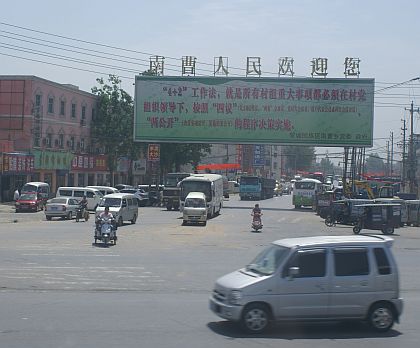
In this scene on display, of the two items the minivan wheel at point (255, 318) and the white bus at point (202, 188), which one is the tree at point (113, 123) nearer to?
the white bus at point (202, 188)

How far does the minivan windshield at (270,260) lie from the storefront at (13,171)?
4647cm

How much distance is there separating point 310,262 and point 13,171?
49228 millimetres

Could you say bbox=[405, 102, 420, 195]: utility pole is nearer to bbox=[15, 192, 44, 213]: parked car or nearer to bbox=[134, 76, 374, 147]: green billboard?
bbox=[134, 76, 374, 147]: green billboard

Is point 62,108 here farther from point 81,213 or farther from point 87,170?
point 81,213

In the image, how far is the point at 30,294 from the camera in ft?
54.4

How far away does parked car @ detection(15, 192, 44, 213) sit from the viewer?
172 feet

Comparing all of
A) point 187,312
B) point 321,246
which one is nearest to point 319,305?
point 321,246

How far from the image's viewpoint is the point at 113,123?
258ft

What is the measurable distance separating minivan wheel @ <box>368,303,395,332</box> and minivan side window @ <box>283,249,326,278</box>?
1.18 meters

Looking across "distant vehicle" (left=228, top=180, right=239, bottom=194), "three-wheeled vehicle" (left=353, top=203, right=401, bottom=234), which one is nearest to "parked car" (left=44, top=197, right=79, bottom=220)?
"three-wheeled vehicle" (left=353, top=203, right=401, bottom=234)

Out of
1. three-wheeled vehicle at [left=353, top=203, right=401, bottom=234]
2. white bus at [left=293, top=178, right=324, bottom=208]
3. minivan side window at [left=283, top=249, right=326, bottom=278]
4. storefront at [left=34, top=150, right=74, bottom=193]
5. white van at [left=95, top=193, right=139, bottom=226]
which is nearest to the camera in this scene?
minivan side window at [left=283, top=249, right=326, bottom=278]

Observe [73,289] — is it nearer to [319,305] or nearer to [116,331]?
[116,331]

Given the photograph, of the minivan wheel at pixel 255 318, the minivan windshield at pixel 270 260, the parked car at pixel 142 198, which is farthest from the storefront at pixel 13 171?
the minivan wheel at pixel 255 318

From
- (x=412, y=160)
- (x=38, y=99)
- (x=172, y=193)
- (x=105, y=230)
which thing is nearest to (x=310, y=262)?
(x=105, y=230)
